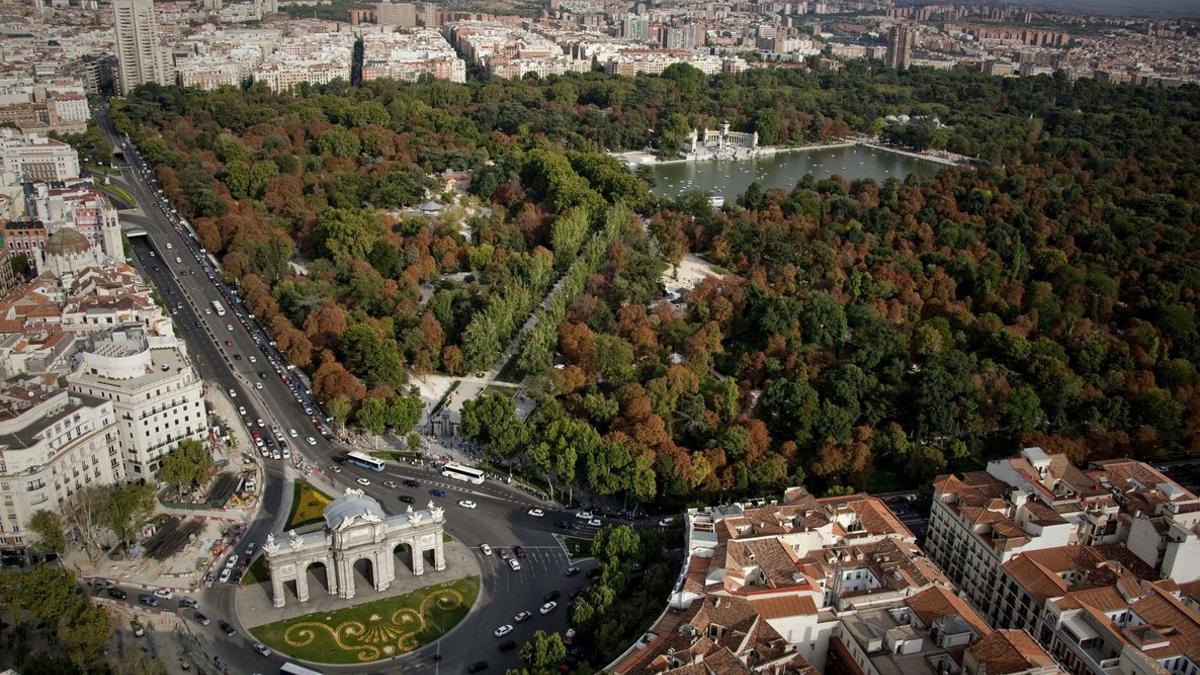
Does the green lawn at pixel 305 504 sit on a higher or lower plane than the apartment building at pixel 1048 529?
lower

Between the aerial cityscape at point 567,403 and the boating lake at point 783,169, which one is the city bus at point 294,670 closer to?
the aerial cityscape at point 567,403

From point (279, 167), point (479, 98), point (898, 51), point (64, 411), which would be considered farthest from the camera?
point (898, 51)

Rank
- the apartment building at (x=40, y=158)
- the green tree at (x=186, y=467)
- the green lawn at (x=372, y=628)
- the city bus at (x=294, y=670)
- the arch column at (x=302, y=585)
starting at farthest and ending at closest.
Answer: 1. the apartment building at (x=40, y=158)
2. the green tree at (x=186, y=467)
3. the arch column at (x=302, y=585)
4. the green lawn at (x=372, y=628)
5. the city bus at (x=294, y=670)

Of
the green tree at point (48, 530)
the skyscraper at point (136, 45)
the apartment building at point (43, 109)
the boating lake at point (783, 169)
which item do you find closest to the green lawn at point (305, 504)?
the green tree at point (48, 530)

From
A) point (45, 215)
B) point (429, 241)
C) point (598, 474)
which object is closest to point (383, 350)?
point (598, 474)

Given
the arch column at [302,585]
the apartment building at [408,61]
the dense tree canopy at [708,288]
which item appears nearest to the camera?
the arch column at [302,585]

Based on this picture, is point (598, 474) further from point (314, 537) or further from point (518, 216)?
point (518, 216)

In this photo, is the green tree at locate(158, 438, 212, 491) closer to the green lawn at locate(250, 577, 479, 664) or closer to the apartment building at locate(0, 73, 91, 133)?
the green lawn at locate(250, 577, 479, 664)
